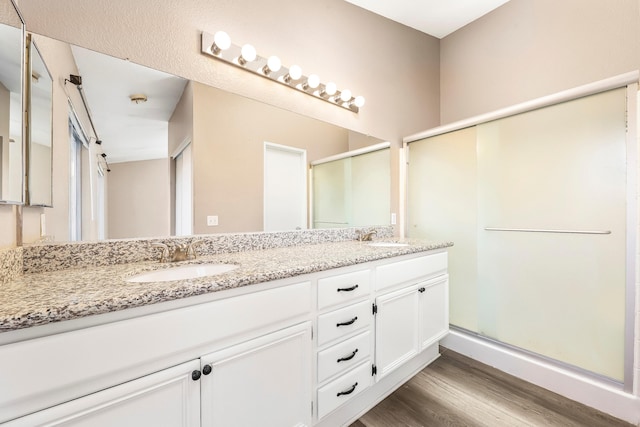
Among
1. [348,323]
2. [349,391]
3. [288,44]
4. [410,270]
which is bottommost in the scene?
[349,391]

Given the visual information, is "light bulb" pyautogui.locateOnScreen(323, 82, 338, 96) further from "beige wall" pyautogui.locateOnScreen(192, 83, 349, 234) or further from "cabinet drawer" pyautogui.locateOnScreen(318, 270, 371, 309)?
"cabinet drawer" pyautogui.locateOnScreen(318, 270, 371, 309)

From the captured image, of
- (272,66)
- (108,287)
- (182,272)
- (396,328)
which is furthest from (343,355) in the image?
(272,66)

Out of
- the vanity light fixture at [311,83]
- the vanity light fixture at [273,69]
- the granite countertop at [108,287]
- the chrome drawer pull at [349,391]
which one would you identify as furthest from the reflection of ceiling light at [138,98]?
the chrome drawer pull at [349,391]

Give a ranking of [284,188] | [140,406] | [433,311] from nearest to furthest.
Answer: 1. [140,406]
2. [284,188]
3. [433,311]

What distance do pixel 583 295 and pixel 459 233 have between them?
805 mm

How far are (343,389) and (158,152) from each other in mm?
1479

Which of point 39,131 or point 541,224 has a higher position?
point 39,131

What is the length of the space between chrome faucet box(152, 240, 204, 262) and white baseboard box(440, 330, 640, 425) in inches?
81.6

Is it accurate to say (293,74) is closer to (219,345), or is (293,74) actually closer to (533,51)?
(219,345)

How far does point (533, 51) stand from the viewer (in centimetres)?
214

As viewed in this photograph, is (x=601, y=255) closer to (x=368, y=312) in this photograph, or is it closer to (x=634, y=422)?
(x=634, y=422)

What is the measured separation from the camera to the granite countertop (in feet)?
2.12

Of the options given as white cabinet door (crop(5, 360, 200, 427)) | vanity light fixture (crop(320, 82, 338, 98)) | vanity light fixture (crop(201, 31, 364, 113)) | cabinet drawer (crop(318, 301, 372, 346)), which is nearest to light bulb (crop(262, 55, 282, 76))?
vanity light fixture (crop(201, 31, 364, 113))

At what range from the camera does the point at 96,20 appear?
1.17 metres
